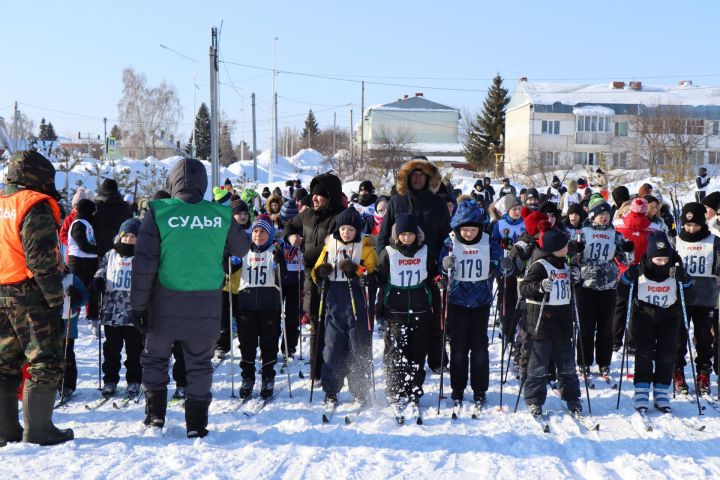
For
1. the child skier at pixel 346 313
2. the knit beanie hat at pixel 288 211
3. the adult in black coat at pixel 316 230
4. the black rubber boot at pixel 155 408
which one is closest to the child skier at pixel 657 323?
the child skier at pixel 346 313

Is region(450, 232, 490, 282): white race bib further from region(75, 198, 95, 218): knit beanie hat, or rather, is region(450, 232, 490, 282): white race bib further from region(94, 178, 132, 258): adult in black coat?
region(94, 178, 132, 258): adult in black coat

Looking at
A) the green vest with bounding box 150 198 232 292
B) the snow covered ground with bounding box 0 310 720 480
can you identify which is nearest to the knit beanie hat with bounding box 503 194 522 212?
the snow covered ground with bounding box 0 310 720 480

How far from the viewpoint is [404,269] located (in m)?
5.80

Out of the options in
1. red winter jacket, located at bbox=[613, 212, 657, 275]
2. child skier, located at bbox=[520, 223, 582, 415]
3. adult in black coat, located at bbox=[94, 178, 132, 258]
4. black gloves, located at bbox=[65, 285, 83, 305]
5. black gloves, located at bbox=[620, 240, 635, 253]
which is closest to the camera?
black gloves, located at bbox=[65, 285, 83, 305]

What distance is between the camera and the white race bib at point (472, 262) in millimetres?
5832

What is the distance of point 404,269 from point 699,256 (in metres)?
2.94

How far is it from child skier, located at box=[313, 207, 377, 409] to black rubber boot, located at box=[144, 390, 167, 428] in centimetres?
141

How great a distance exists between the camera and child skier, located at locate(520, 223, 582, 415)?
561 centimetres

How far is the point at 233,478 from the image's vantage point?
420 cm

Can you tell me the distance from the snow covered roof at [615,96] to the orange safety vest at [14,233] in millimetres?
50309

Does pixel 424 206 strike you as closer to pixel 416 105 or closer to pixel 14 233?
pixel 14 233

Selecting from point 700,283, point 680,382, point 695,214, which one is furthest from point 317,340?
point 695,214

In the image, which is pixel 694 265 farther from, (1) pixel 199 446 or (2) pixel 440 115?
(2) pixel 440 115

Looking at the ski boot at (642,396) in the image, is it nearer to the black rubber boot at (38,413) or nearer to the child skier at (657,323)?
the child skier at (657,323)
